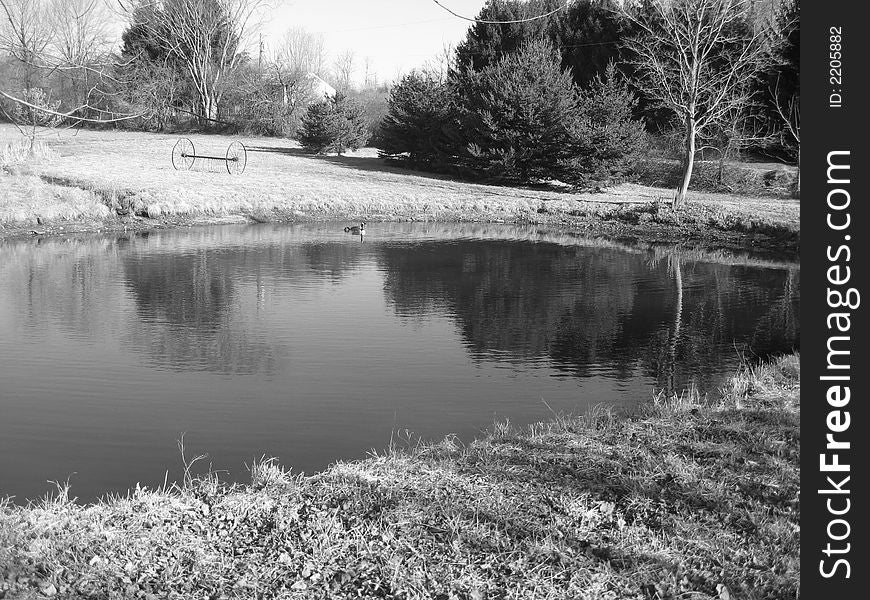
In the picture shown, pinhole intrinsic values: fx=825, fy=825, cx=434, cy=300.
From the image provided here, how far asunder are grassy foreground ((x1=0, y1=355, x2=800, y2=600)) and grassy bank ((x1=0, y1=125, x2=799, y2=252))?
17147mm

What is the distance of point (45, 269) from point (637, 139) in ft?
75.1

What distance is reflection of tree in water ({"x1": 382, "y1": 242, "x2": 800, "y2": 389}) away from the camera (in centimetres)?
1089

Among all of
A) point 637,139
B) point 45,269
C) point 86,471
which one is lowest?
point 86,471

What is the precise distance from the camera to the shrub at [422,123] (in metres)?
36.6

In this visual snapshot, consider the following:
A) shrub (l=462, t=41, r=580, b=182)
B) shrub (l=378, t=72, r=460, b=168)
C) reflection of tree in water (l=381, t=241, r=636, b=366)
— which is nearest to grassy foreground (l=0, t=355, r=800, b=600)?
reflection of tree in water (l=381, t=241, r=636, b=366)

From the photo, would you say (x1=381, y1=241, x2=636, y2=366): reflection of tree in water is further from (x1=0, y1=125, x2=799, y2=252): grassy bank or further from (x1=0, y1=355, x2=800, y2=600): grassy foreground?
(x1=0, y1=125, x2=799, y2=252): grassy bank

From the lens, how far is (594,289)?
51.3ft

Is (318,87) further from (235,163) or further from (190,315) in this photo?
(190,315)

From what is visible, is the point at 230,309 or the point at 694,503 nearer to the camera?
the point at 694,503

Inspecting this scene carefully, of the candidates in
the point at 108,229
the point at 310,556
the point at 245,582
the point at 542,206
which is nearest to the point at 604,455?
the point at 310,556

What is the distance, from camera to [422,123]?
38.5m

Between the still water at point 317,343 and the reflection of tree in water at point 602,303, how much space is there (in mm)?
55

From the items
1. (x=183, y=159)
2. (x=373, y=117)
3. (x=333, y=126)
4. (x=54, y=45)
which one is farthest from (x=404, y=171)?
(x=54, y=45)

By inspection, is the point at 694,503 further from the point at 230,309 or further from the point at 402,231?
the point at 402,231
